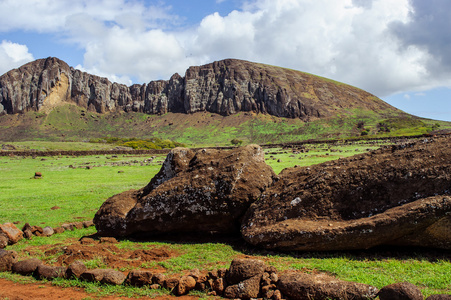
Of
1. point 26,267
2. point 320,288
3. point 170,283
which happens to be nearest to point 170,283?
point 170,283

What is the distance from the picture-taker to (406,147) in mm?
10680

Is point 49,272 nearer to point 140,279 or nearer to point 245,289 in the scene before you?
point 140,279

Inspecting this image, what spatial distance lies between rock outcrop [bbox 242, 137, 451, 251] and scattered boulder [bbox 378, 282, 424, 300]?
2.72 m

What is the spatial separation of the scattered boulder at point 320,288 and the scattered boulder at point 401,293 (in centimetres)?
34

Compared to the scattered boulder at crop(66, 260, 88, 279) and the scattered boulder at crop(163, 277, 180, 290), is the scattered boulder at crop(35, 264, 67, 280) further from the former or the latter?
the scattered boulder at crop(163, 277, 180, 290)

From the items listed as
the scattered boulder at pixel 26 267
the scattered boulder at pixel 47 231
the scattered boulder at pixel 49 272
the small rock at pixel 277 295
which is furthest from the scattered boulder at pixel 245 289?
the scattered boulder at pixel 47 231

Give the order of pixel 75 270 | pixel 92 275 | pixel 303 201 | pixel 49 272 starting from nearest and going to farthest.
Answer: pixel 92 275 < pixel 75 270 < pixel 49 272 < pixel 303 201

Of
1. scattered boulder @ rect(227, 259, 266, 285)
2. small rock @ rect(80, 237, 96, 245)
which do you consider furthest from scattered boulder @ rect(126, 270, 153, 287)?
small rock @ rect(80, 237, 96, 245)

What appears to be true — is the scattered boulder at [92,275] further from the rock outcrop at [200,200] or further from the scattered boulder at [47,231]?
the scattered boulder at [47,231]

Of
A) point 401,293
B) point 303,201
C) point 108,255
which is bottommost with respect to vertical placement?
point 108,255

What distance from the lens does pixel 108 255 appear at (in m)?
9.77

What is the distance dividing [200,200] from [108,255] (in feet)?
11.5

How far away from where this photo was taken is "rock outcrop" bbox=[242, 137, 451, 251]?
8.15 m

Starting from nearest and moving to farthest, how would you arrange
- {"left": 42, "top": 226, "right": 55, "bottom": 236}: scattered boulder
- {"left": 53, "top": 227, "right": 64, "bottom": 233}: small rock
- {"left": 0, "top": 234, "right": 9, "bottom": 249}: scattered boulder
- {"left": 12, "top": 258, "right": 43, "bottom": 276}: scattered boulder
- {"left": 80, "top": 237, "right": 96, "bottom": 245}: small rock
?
{"left": 12, "top": 258, "right": 43, "bottom": 276}: scattered boulder < {"left": 0, "top": 234, "right": 9, "bottom": 249}: scattered boulder < {"left": 80, "top": 237, "right": 96, "bottom": 245}: small rock < {"left": 42, "top": 226, "right": 55, "bottom": 236}: scattered boulder < {"left": 53, "top": 227, "right": 64, "bottom": 233}: small rock
